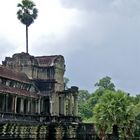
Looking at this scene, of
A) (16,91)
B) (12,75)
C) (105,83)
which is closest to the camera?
(16,91)

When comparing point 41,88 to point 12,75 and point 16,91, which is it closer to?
point 12,75

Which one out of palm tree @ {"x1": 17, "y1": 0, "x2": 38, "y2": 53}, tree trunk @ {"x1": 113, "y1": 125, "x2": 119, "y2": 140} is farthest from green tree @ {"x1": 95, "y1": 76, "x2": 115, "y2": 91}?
tree trunk @ {"x1": 113, "y1": 125, "x2": 119, "y2": 140}

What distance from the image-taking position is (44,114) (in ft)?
174

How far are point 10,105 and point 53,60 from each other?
10.6 m

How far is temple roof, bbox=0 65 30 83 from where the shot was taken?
46.3 meters

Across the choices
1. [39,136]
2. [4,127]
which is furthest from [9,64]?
[4,127]

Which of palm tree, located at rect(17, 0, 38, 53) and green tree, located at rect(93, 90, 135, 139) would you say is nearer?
green tree, located at rect(93, 90, 135, 139)

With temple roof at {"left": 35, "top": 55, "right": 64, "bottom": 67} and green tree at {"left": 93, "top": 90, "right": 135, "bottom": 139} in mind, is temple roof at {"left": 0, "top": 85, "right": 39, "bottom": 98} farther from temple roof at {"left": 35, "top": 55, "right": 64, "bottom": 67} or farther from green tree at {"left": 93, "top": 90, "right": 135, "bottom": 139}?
green tree at {"left": 93, "top": 90, "right": 135, "bottom": 139}

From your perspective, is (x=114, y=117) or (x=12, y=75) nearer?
(x=114, y=117)

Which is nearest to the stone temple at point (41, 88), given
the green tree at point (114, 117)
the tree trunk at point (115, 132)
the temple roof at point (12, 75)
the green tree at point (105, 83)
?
the temple roof at point (12, 75)

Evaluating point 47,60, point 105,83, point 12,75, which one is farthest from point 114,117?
point 105,83

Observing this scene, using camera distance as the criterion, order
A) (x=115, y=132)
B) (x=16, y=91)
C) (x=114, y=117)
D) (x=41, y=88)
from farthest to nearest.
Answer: (x=41, y=88), (x=16, y=91), (x=115, y=132), (x=114, y=117)

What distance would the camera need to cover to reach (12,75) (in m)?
48.3

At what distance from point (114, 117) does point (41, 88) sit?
1668 cm
